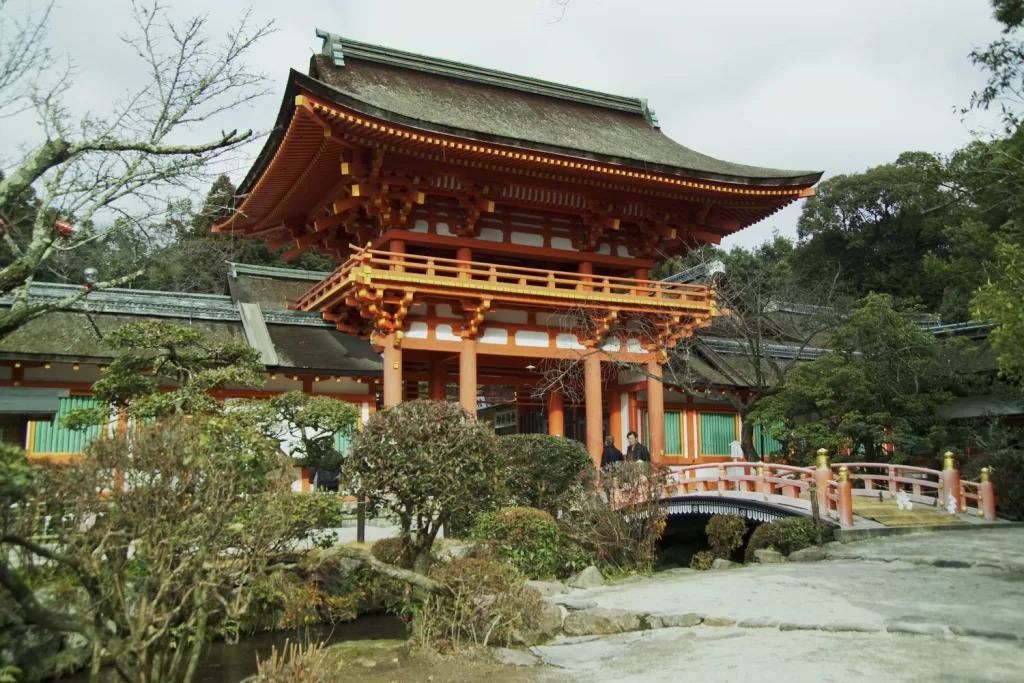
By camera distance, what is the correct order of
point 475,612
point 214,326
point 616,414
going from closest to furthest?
point 475,612, point 214,326, point 616,414

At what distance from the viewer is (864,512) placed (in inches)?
600

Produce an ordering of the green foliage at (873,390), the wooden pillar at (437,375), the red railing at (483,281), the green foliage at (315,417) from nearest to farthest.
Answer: the green foliage at (315,417)
the red railing at (483,281)
the green foliage at (873,390)
the wooden pillar at (437,375)

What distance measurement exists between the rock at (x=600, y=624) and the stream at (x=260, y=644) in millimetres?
2243

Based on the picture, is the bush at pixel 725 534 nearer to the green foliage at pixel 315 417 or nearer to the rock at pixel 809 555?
the rock at pixel 809 555

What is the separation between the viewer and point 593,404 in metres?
19.2

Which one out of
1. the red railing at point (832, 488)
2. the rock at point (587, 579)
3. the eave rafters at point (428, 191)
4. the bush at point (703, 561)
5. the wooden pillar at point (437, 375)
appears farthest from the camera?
the wooden pillar at point (437, 375)

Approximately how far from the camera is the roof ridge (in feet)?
68.9

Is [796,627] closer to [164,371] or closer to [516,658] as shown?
[516,658]

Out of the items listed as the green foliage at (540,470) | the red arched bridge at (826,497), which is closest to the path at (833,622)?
the red arched bridge at (826,497)

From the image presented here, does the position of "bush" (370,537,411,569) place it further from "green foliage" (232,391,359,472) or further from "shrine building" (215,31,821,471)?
"shrine building" (215,31,821,471)

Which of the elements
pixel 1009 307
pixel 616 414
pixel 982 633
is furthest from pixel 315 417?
pixel 616 414

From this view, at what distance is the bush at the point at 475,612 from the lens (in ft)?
27.8

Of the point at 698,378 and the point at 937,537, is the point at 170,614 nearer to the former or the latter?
the point at 937,537

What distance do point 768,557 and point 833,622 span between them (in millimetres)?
4983
